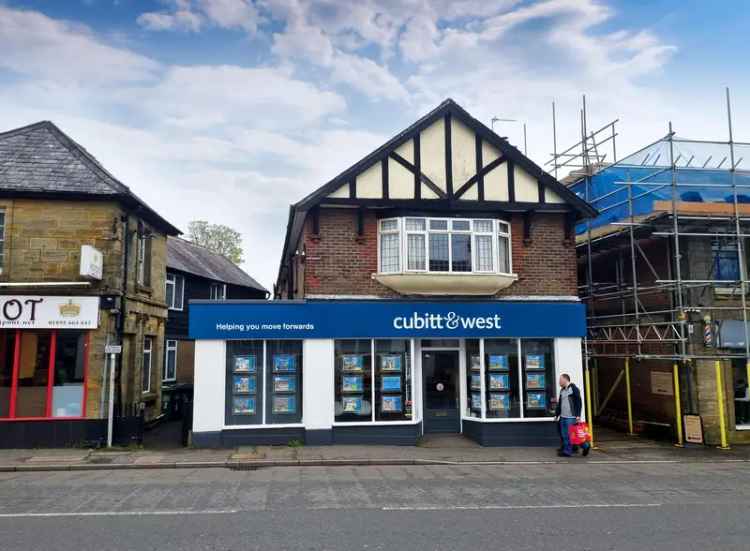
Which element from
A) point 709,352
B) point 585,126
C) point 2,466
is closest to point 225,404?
point 2,466

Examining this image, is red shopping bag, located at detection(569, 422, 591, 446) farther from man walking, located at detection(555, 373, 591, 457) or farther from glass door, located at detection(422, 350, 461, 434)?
glass door, located at detection(422, 350, 461, 434)

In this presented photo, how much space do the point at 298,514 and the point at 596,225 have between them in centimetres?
1373

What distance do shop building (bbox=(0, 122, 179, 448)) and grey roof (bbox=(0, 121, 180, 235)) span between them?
0.08ft

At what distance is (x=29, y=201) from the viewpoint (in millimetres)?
14133

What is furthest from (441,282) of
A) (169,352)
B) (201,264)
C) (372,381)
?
(201,264)

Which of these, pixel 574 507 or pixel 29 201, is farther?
pixel 29 201

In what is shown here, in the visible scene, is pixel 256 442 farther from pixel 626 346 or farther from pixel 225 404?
pixel 626 346

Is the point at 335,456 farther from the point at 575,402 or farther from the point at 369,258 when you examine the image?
the point at 575,402

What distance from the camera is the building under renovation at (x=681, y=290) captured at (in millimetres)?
14758

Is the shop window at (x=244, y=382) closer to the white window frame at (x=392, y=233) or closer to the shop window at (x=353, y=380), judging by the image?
the shop window at (x=353, y=380)

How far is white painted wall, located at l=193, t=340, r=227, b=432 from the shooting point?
13750 mm

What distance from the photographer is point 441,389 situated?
50.4ft

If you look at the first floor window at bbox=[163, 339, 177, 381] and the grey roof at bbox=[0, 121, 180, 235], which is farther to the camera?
the first floor window at bbox=[163, 339, 177, 381]

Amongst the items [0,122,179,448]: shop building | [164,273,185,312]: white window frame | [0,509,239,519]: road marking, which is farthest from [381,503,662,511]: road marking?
[164,273,185,312]: white window frame
